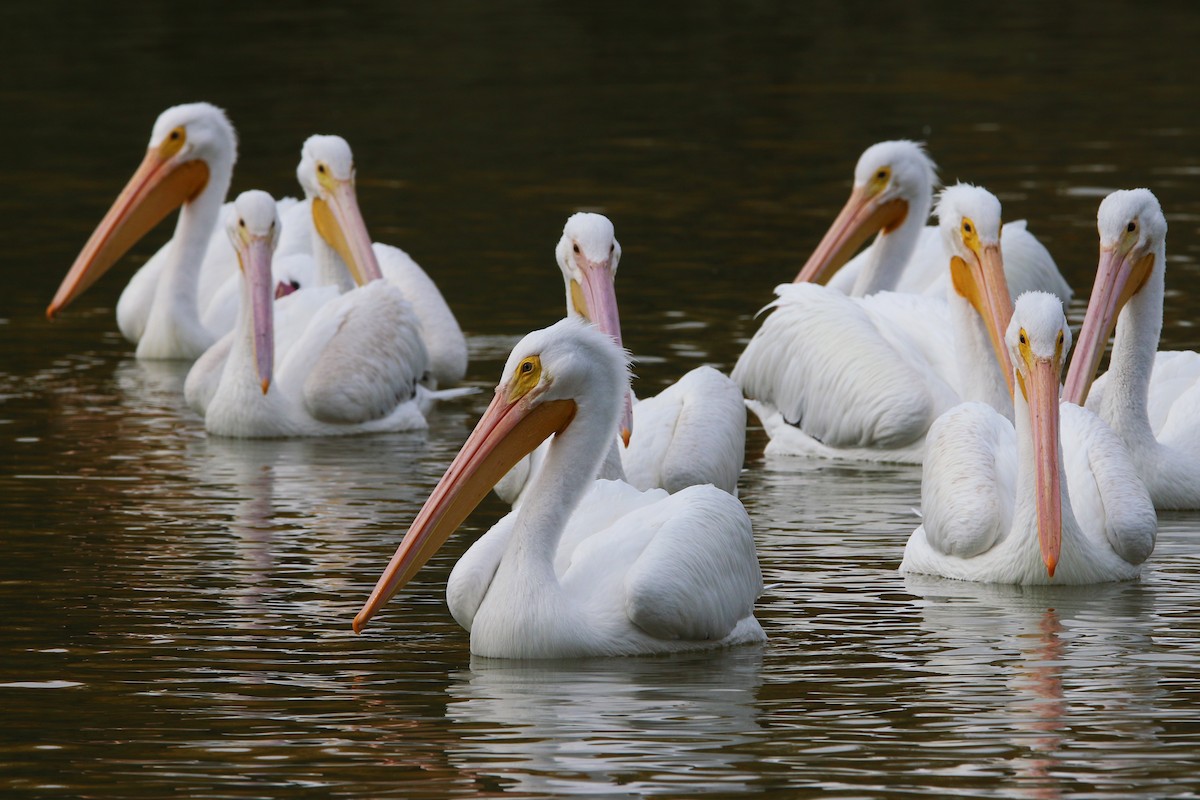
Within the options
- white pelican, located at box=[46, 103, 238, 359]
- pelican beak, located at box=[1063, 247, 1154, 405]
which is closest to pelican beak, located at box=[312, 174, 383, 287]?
white pelican, located at box=[46, 103, 238, 359]

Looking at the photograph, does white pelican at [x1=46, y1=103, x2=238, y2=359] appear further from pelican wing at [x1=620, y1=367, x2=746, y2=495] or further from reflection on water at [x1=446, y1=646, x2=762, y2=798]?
reflection on water at [x1=446, y1=646, x2=762, y2=798]

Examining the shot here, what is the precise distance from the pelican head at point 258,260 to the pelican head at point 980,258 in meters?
2.61

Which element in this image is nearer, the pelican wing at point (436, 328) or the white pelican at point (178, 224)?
the pelican wing at point (436, 328)

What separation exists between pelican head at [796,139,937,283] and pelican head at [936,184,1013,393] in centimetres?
171

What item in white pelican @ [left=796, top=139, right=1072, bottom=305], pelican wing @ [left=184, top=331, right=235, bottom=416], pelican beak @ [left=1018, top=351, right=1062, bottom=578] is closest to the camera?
pelican beak @ [left=1018, top=351, right=1062, bottom=578]

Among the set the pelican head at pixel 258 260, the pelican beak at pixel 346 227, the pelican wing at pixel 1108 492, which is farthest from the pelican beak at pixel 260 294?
the pelican wing at pixel 1108 492

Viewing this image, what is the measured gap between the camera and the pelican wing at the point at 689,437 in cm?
801

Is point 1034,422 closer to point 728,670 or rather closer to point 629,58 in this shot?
point 728,670

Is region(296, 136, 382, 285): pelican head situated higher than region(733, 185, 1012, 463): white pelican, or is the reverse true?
region(296, 136, 382, 285): pelican head

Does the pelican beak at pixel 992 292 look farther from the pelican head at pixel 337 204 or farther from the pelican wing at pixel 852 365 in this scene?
the pelican head at pixel 337 204

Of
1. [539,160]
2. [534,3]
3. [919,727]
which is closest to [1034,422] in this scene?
[919,727]

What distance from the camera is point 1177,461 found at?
8227 millimetres

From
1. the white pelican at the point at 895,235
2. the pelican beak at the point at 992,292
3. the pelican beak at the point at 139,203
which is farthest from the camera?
the pelican beak at the point at 139,203

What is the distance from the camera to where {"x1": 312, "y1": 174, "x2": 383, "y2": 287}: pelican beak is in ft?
36.0
